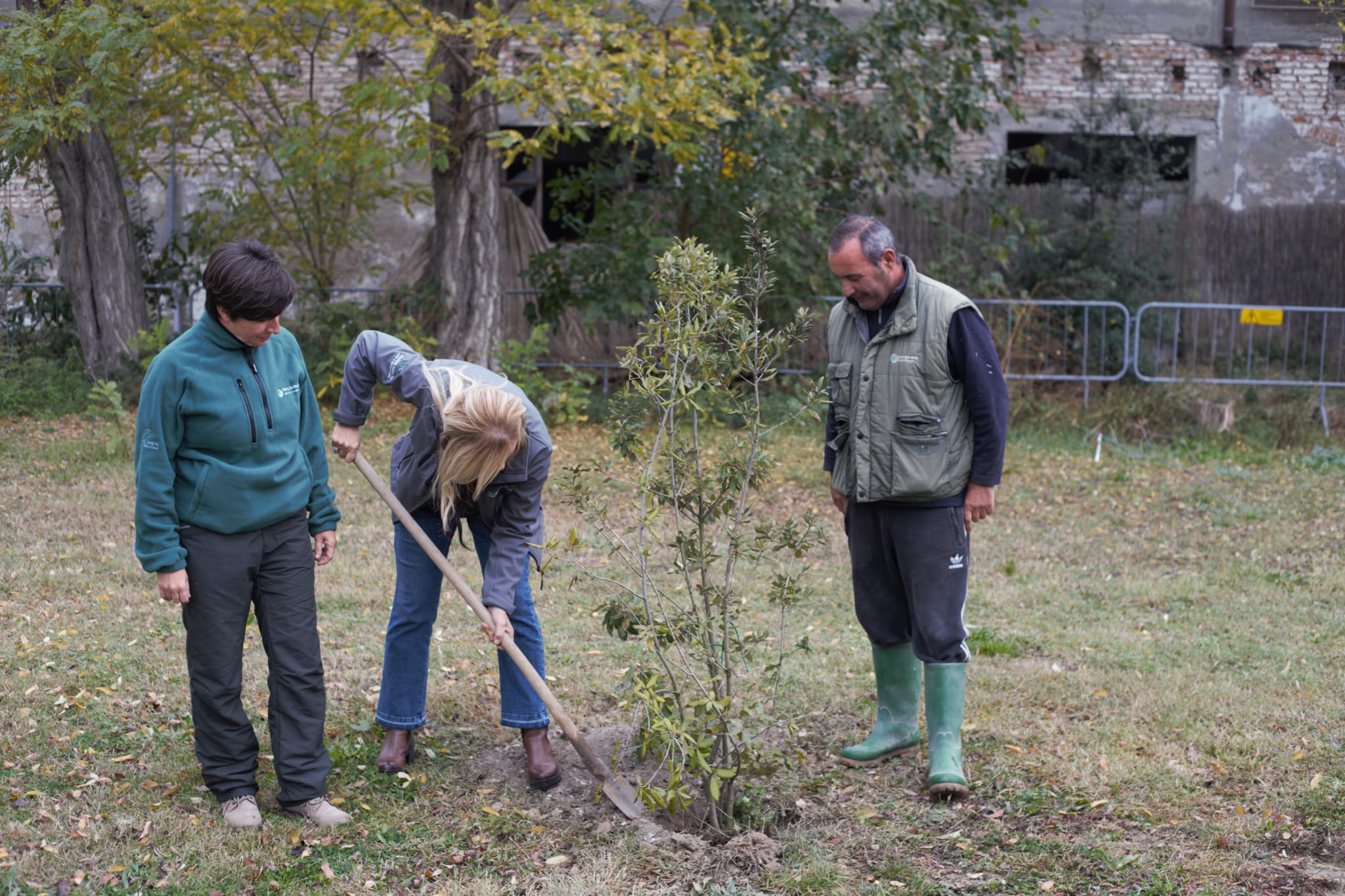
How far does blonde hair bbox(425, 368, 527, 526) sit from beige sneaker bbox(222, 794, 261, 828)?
44.8 inches

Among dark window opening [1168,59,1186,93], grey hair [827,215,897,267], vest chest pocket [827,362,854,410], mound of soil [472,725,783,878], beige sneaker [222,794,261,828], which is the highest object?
dark window opening [1168,59,1186,93]

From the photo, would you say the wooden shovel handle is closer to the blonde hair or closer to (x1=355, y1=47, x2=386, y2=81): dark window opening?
the blonde hair

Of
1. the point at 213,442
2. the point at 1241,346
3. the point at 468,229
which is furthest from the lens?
the point at 1241,346

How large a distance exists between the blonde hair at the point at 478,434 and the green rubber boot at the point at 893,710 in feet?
5.33

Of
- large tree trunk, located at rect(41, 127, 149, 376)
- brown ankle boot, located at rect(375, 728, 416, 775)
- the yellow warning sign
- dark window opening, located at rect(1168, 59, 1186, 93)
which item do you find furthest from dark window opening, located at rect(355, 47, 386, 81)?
dark window opening, located at rect(1168, 59, 1186, 93)

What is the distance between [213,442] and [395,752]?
1.28 m

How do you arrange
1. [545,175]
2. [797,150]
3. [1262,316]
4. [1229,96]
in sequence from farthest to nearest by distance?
1. [545,175]
2. [1229,96]
3. [1262,316]
4. [797,150]

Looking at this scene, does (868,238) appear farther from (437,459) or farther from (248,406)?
(248,406)

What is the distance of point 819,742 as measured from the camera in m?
4.41

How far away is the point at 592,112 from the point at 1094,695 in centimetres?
589

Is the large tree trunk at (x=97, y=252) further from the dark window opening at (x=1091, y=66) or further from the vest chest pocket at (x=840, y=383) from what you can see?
the dark window opening at (x=1091, y=66)

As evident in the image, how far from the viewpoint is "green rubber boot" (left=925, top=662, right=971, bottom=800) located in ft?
12.8

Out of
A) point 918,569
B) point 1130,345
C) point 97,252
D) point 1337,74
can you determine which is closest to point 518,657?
point 918,569

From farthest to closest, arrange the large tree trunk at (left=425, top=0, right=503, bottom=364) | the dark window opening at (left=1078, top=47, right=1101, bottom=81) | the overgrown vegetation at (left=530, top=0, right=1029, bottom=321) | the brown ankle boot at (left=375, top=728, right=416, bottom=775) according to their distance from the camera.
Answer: the dark window opening at (left=1078, top=47, right=1101, bottom=81) < the overgrown vegetation at (left=530, top=0, right=1029, bottom=321) < the large tree trunk at (left=425, top=0, right=503, bottom=364) < the brown ankle boot at (left=375, top=728, right=416, bottom=775)
